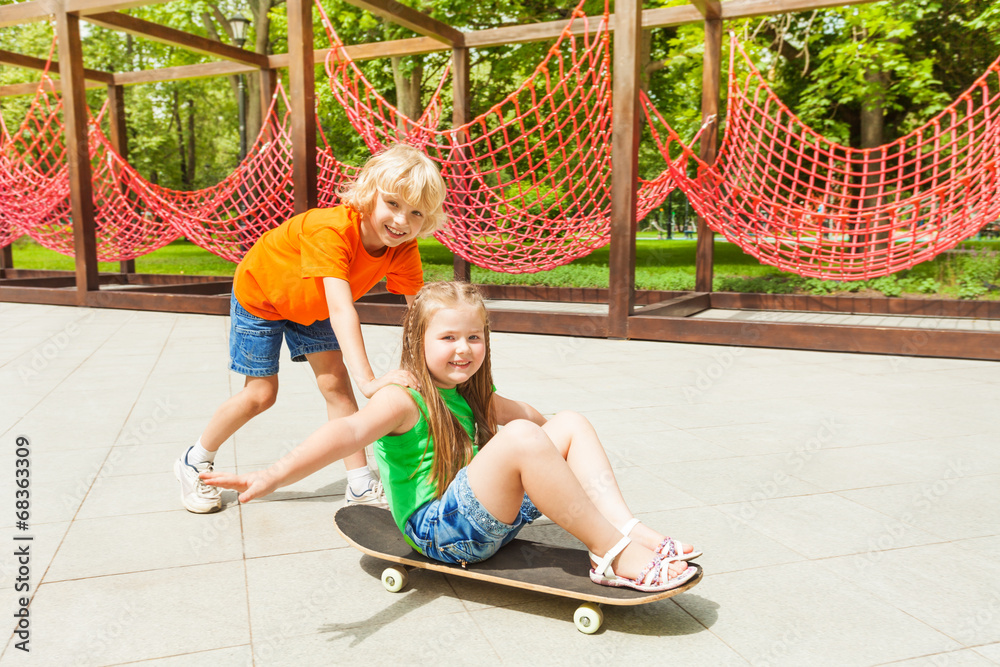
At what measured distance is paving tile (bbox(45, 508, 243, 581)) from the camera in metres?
2.44

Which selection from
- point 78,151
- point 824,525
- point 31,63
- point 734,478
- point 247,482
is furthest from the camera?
point 31,63

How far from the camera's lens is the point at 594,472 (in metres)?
2.21

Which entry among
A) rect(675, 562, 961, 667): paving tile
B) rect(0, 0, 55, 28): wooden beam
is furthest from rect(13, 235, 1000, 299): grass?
rect(675, 562, 961, 667): paving tile

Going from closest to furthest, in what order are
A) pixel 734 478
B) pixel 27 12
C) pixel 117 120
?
pixel 734 478 < pixel 27 12 < pixel 117 120

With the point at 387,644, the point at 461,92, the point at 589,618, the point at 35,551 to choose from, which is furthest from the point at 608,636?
the point at 461,92

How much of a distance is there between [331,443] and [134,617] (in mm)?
733

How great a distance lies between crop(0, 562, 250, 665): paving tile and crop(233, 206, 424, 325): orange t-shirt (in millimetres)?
932

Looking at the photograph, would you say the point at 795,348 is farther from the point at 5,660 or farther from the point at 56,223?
the point at 56,223

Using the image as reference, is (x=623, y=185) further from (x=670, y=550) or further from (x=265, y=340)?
(x=670, y=550)

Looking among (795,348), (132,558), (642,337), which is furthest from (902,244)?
(132,558)

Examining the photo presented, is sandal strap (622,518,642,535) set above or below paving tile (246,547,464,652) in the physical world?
above

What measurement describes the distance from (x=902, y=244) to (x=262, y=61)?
749 centimetres

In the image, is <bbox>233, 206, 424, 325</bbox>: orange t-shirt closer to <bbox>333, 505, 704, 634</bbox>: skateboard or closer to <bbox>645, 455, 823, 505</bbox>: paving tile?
<bbox>333, 505, 704, 634</bbox>: skateboard

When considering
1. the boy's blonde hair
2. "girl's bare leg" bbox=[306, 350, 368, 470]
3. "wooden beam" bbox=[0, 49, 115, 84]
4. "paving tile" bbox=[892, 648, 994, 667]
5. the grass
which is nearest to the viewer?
"paving tile" bbox=[892, 648, 994, 667]
